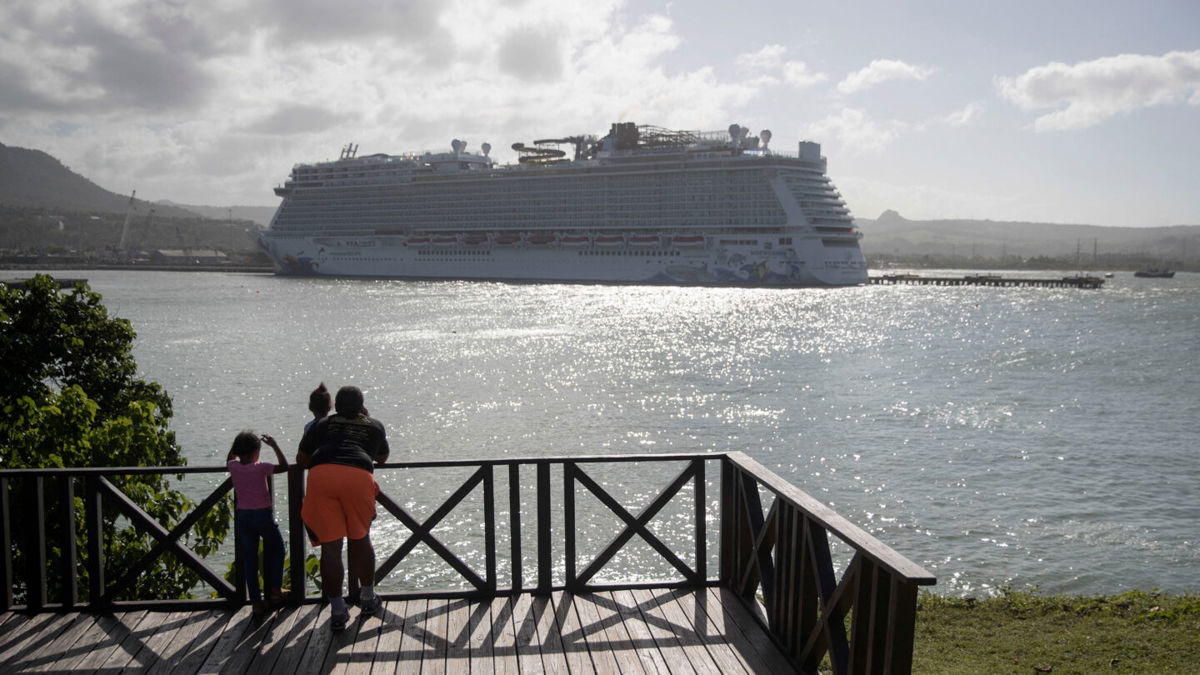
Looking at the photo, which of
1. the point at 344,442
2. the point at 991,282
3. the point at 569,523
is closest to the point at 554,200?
the point at 991,282

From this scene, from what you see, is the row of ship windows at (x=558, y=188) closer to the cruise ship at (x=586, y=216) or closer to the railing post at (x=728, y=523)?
the cruise ship at (x=586, y=216)

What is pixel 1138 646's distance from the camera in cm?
712

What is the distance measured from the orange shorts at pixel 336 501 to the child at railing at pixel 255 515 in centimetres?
40

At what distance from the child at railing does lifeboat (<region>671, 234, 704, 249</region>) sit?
79305 millimetres

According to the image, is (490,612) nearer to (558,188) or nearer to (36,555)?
(36,555)

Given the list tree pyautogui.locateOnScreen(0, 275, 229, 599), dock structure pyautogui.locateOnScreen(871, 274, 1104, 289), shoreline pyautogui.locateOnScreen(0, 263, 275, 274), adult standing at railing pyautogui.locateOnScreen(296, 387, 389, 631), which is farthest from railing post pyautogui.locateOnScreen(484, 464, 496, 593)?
shoreline pyautogui.locateOnScreen(0, 263, 275, 274)

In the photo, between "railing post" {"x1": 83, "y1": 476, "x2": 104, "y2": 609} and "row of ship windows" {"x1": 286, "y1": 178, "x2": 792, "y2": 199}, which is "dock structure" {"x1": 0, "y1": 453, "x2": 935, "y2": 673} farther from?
"row of ship windows" {"x1": 286, "y1": 178, "x2": 792, "y2": 199}

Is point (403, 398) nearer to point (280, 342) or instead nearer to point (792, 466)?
point (792, 466)

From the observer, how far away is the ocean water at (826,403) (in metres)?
14.1

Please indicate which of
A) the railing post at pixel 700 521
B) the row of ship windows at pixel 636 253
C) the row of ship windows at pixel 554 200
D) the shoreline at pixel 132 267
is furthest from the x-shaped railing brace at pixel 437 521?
the shoreline at pixel 132 267

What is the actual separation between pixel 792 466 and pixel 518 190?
263 ft

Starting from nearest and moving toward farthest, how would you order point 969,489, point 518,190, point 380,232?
1. point 969,489
2. point 518,190
3. point 380,232

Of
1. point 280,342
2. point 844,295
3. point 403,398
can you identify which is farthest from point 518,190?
point 403,398

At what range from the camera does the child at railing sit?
202 inches
